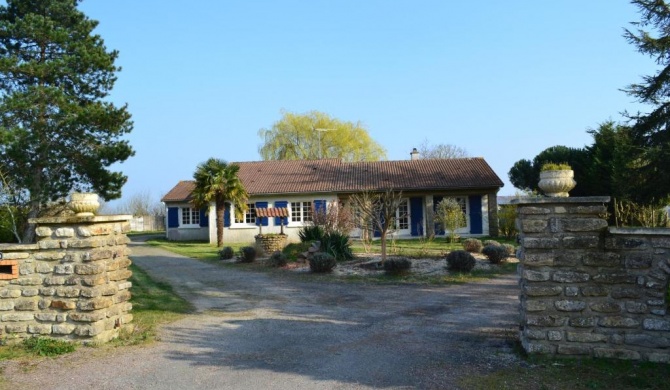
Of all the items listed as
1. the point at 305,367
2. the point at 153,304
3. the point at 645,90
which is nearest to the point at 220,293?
the point at 153,304

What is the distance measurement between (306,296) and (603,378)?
6886mm

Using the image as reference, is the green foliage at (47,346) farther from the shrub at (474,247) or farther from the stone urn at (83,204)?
the shrub at (474,247)

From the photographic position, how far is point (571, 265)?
6301 mm

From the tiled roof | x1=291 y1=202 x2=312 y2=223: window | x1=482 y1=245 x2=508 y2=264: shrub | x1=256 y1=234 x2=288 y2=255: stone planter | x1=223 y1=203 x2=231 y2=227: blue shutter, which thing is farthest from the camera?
x1=223 y1=203 x2=231 y2=227: blue shutter

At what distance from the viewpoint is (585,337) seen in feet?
20.3

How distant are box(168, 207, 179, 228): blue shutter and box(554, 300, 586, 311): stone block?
1212 inches

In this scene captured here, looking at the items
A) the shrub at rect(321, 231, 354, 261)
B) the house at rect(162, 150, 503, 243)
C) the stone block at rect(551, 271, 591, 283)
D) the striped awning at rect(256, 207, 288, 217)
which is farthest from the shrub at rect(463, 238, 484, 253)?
the stone block at rect(551, 271, 591, 283)

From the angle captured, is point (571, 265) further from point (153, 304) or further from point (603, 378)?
point (153, 304)

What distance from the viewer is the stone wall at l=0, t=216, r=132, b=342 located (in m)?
7.16

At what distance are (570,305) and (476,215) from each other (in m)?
23.5

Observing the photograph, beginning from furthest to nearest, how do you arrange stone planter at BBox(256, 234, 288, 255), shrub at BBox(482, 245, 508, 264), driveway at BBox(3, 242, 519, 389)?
1. stone planter at BBox(256, 234, 288, 255)
2. shrub at BBox(482, 245, 508, 264)
3. driveway at BBox(3, 242, 519, 389)

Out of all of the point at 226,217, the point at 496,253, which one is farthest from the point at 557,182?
the point at 226,217

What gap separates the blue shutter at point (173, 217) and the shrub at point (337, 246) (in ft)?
62.1

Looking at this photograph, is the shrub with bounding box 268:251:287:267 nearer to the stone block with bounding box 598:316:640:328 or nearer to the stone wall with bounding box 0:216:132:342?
the stone wall with bounding box 0:216:132:342
